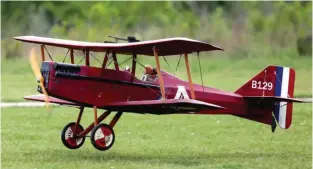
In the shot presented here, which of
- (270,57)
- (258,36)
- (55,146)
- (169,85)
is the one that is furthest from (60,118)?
(258,36)

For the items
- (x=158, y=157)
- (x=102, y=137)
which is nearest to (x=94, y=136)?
(x=102, y=137)

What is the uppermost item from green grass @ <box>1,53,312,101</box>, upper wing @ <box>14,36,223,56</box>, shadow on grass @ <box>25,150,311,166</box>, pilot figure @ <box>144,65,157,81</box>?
upper wing @ <box>14,36,223,56</box>

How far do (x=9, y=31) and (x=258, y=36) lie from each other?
54.3 ft

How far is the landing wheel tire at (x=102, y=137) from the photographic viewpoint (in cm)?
1791

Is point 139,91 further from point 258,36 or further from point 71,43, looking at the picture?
point 258,36

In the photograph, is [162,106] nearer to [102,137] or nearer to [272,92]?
[102,137]

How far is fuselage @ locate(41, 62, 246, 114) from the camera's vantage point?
58.5ft

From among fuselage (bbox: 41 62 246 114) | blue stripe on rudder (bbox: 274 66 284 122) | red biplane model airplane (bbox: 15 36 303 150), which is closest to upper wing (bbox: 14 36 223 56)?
red biplane model airplane (bbox: 15 36 303 150)

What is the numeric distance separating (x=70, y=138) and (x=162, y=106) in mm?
2367

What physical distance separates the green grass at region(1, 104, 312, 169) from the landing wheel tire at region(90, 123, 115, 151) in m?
0.26

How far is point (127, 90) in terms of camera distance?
18391 mm

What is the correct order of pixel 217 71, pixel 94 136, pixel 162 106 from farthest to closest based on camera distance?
pixel 217 71 < pixel 94 136 < pixel 162 106

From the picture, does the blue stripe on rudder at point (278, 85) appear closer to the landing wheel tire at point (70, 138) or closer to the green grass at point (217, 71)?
the landing wheel tire at point (70, 138)

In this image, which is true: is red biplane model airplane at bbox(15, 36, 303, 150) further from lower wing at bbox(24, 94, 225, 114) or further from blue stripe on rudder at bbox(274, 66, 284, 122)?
blue stripe on rudder at bbox(274, 66, 284, 122)
